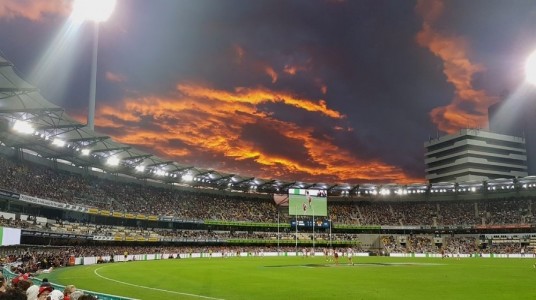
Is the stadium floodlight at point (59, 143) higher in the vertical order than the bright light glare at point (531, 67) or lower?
lower

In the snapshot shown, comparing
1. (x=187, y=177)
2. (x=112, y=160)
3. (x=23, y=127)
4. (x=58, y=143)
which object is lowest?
(x=187, y=177)

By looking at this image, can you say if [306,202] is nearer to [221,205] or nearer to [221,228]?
[221,228]

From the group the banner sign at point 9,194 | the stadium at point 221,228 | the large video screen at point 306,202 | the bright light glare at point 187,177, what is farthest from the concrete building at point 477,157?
the banner sign at point 9,194

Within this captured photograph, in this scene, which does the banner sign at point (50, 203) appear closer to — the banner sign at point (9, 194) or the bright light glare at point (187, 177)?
the banner sign at point (9, 194)

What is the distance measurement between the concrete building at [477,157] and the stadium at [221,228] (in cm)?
6240

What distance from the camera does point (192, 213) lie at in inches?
4144

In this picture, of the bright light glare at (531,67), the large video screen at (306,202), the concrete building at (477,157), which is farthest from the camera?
the concrete building at (477,157)

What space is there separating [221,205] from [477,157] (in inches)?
4663

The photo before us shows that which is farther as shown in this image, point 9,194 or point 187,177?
point 187,177

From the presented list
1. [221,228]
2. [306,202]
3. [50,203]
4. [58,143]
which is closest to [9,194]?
[50,203]

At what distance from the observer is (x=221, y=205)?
381 ft

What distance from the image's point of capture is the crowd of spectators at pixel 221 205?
249 feet

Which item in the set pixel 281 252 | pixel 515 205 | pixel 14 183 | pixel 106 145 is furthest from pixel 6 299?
pixel 515 205

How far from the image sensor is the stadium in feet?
117
